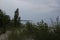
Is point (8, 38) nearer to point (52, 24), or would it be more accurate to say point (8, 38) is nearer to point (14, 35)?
point (14, 35)

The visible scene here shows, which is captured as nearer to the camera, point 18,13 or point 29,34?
point 29,34

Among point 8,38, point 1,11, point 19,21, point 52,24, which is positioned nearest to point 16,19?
point 19,21

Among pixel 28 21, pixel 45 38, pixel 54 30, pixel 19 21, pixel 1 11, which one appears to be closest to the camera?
pixel 45 38

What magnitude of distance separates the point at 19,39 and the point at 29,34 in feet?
4.22

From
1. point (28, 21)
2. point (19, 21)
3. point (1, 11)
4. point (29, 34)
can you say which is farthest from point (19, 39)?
point (1, 11)

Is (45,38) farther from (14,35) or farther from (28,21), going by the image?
(28,21)

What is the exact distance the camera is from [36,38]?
1992 centimetres

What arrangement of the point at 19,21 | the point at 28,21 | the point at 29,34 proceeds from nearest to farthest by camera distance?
the point at 29,34 → the point at 28,21 → the point at 19,21

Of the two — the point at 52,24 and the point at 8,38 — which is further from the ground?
the point at 52,24

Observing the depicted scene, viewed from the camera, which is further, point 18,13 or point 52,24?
point 18,13

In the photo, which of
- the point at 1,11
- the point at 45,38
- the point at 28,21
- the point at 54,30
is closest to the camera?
the point at 45,38

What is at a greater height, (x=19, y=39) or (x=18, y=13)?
(x=18, y=13)

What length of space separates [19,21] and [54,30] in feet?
45.1

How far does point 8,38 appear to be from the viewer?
2261 centimetres
